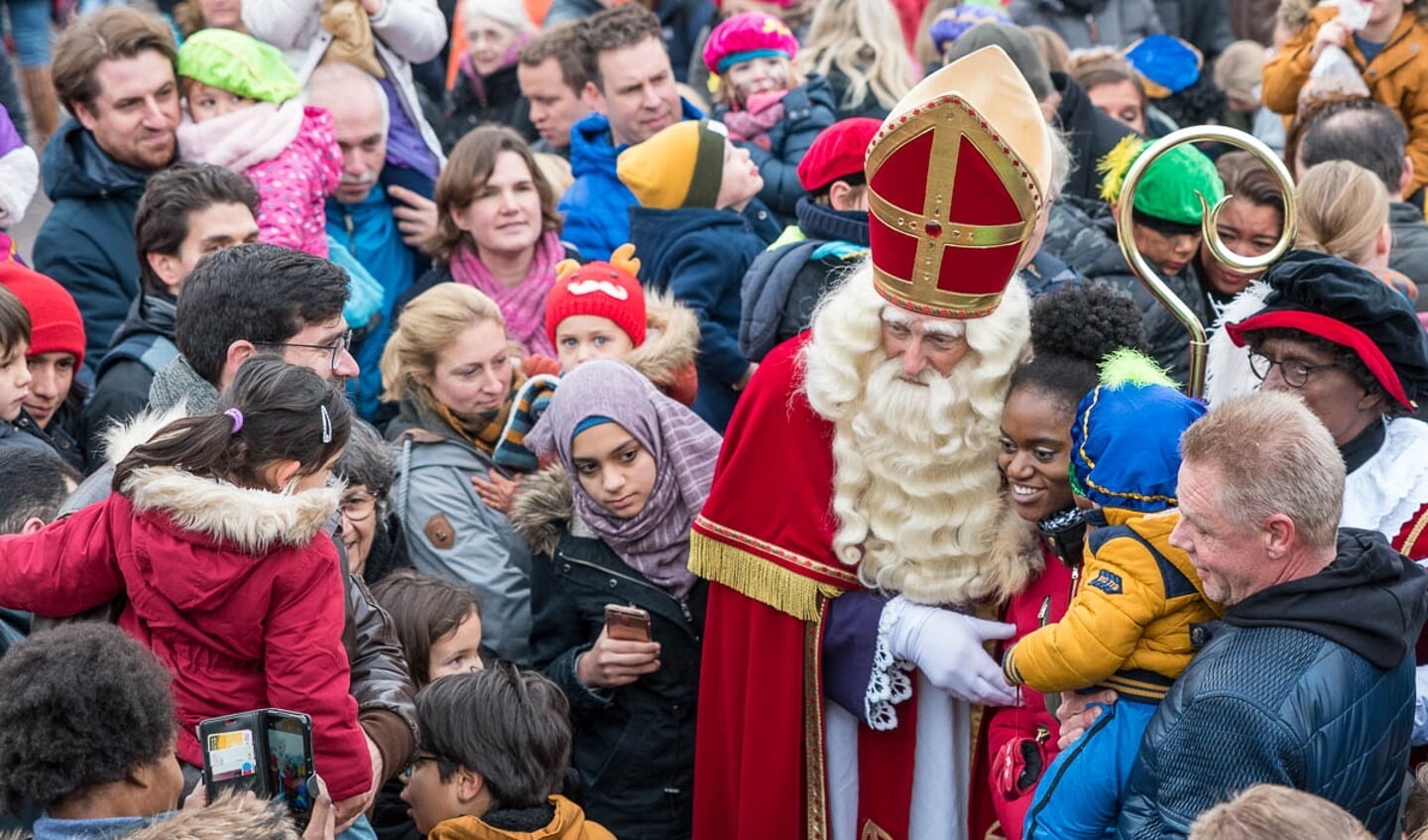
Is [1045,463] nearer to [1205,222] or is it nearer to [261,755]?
[1205,222]

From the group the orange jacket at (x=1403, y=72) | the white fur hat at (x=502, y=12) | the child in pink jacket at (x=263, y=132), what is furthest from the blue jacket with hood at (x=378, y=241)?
the orange jacket at (x=1403, y=72)

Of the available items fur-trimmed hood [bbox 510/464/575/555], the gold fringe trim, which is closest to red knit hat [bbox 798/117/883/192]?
fur-trimmed hood [bbox 510/464/575/555]

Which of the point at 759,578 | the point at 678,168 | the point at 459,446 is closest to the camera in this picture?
the point at 759,578

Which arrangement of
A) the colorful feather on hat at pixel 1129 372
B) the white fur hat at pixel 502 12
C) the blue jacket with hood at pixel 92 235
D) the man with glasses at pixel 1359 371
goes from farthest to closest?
the white fur hat at pixel 502 12 → the blue jacket with hood at pixel 92 235 → the man with glasses at pixel 1359 371 → the colorful feather on hat at pixel 1129 372

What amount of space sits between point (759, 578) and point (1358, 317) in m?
1.61

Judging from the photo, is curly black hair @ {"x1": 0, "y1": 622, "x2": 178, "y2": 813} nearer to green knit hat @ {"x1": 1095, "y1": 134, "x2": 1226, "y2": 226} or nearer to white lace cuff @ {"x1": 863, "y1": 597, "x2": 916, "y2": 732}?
white lace cuff @ {"x1": 863, "y1": 597, "x2": 916, "y2": 732}

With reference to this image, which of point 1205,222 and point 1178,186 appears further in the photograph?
point 1178,186

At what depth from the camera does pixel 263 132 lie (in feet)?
18.5

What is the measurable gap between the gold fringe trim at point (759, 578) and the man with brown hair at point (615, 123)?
8.03 feet

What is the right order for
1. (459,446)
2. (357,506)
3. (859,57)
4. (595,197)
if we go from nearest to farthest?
(357,506)
(459,446)
(595,197)
(859,57)

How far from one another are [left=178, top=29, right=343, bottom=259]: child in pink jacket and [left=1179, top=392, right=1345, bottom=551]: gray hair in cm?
354

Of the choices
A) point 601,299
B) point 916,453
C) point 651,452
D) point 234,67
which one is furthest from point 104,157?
point 916,453

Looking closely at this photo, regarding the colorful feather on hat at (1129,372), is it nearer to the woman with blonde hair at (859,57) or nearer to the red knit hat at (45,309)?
the red knit hat at (45,309)

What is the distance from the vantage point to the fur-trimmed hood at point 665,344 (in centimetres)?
522
